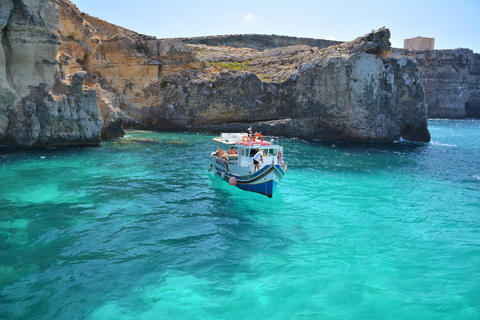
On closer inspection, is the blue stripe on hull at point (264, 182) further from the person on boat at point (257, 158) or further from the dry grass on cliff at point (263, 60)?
the dry grass on cliff at point (263, 60)

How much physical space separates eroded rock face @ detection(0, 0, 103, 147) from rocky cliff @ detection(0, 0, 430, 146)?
9 cm

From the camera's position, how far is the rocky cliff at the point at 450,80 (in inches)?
3736

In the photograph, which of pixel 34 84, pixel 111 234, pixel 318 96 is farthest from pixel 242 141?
pixel 318 96

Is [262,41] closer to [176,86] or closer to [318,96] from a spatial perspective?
[176,86]

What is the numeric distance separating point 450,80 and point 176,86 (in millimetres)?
85084

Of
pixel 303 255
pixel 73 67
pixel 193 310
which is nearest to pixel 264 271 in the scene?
pixel 303 255

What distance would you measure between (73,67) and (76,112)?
49.2 ft

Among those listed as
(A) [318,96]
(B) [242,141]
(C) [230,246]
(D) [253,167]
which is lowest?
(C) [230,246]

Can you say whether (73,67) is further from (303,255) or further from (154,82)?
(303,255)

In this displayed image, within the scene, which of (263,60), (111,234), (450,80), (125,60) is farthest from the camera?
(450,80)

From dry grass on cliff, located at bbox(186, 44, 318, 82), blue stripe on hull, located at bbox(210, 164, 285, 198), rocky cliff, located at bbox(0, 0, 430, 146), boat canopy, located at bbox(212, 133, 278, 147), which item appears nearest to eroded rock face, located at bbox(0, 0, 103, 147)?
rocky cliff, located at bbox(0, 0, 430, 146)

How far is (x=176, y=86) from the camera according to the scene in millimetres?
51938

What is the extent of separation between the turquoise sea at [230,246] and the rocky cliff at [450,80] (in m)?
85.4

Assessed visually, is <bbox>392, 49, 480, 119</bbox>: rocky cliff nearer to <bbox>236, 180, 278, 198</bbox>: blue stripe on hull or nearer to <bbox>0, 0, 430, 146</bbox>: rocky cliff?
<bbox>0, 0, 430, 146</bbox>: rocky cliff
